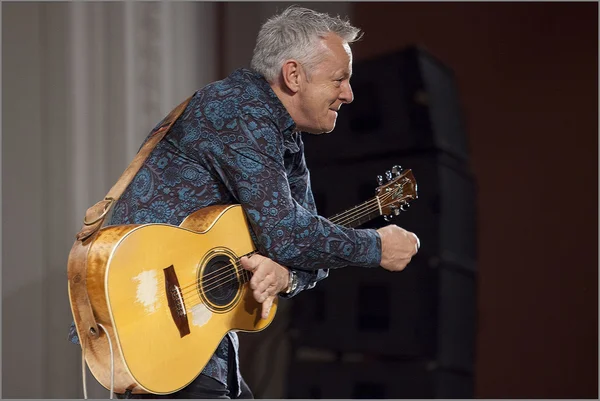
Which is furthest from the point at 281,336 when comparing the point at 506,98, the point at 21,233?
the point at 506,98

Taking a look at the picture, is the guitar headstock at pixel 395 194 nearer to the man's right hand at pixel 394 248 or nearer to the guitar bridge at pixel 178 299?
the man's right hand at pixel 394 248

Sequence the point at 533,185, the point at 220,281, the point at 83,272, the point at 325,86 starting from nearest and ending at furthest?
the point at 83,272 < the point at 220,281 < the point at 325,86 < the point at 533,185

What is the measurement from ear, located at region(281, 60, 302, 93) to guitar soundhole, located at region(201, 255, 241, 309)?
392 millimetres

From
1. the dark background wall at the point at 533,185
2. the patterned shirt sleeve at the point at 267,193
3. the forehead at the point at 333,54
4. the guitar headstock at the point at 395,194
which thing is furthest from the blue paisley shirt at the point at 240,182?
the dark background wall at the point at 533,185

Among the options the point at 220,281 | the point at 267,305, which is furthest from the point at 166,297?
the point at 267,305

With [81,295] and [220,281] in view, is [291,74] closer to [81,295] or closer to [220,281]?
[220,281]

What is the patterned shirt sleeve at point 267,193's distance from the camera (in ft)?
4.77

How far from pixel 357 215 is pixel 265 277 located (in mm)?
375

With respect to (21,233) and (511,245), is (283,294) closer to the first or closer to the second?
(21,233)

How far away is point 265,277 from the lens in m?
1.51

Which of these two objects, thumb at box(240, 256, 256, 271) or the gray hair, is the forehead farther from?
thumb at box(240, 256, 256, 271)

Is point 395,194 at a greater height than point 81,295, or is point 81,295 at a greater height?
point 395,194

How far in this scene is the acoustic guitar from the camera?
4.28 ft

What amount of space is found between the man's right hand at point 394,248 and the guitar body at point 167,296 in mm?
291
